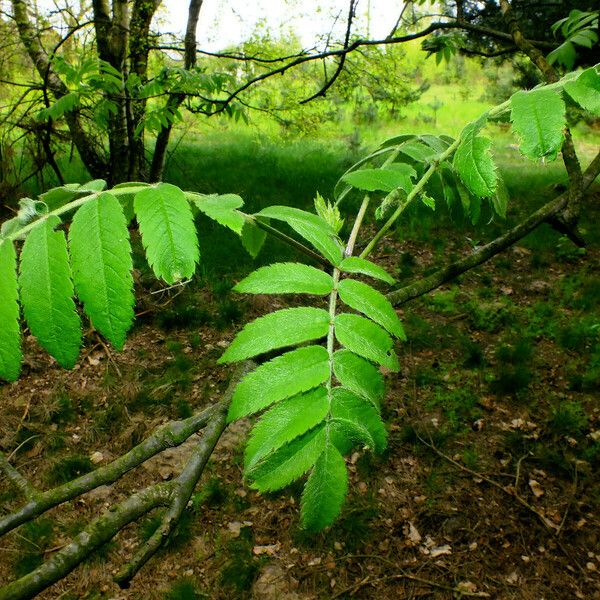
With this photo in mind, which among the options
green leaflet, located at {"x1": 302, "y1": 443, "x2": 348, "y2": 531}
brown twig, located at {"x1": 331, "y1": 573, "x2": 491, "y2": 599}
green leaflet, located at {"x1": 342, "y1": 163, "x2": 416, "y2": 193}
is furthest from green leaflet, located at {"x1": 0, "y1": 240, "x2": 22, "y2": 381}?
brown twig, located at {"x1": 331, "y1": 573, "x2": 491, "y2": 599}

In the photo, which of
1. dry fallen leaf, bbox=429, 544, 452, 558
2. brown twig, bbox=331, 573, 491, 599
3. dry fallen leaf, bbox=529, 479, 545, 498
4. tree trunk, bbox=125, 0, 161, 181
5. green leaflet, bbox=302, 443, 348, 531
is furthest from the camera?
tree trunk, bbox=125, 0, 161, 181

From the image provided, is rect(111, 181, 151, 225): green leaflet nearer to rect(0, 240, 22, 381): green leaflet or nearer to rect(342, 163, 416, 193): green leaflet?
rect(0, 240, 22, 381): green leaflet

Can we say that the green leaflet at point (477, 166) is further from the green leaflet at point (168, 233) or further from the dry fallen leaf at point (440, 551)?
the dry fallen leaf at point (440, 551)

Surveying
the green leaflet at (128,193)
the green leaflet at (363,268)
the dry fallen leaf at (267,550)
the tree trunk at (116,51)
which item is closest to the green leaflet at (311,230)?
the green leaflet at (363,268)

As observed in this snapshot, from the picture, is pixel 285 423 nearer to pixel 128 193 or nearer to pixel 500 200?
pixel 128 193

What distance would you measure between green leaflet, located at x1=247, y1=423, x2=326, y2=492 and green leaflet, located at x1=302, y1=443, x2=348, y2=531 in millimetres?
20

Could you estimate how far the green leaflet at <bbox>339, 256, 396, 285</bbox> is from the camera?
94cm

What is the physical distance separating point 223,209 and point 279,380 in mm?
413

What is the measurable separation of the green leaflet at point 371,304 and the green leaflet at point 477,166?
31cm

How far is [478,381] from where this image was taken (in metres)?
4.85

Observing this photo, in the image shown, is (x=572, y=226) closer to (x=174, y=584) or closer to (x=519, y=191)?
(x=174, y=584)

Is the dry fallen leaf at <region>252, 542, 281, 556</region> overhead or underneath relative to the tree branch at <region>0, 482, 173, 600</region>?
underneath

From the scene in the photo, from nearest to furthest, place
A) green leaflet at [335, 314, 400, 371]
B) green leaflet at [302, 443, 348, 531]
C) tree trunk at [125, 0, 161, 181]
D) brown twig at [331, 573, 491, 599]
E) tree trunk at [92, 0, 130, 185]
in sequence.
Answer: green leaflet at [302, 443, 348, 531] → green leaflet at [335, 314, 400, 371] → brown twig at [331, 573, 491, 599] → tree trunk at [92, 0, 130, 185] → tree trunk at [125, 0, 161, 181]

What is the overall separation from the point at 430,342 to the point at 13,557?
4.53m
